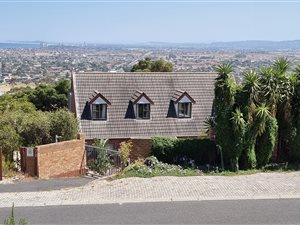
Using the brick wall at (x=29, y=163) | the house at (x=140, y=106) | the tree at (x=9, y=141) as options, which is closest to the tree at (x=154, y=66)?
the house at (x=140, y=106)

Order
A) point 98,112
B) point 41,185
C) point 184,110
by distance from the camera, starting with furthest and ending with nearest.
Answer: point 184,110 < point 98,112 < point 41,185

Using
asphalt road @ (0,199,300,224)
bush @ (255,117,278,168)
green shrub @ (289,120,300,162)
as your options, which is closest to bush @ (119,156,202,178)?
bush @ (255,117,278,168)

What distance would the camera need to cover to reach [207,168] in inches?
803

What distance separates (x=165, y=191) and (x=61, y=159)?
5.62m

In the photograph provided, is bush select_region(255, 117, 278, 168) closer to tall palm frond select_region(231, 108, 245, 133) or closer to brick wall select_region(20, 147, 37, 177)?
tall palm frond select_region(231, 108, 245, 133)

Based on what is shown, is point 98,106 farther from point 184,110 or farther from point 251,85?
point 251,85

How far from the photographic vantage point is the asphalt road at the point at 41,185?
16391 millimetres

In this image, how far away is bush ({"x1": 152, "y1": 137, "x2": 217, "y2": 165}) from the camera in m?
22.5

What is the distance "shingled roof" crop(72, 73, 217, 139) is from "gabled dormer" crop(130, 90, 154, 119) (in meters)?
0.33

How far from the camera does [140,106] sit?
92.0 feet

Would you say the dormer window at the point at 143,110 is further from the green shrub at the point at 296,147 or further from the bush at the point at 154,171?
the green shrub at the point at 296,147

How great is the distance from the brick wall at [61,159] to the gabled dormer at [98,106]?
6286 mm

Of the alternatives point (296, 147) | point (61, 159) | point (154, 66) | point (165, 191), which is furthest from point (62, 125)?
point (154, 66)

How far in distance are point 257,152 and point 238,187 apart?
4.38 meters
